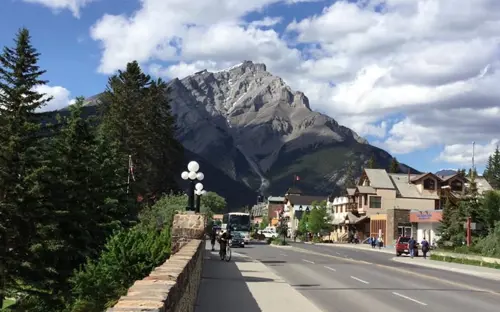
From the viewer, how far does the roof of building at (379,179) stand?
89.2 m

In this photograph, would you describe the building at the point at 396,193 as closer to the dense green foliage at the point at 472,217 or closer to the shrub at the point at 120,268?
the dense green foliage at the point at 472,217

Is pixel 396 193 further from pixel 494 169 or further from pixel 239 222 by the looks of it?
pixel 494 169

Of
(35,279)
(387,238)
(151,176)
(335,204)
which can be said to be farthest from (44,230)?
(335,204)

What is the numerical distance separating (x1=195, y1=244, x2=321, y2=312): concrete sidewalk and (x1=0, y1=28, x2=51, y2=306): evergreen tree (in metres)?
15.2

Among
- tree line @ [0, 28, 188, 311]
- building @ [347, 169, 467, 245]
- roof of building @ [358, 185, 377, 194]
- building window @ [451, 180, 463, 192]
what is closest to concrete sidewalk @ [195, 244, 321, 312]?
tree line @ [0, 28, 188, 311]

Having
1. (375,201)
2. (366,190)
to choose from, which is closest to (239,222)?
(375,201)

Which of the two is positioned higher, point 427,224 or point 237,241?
point 427,224

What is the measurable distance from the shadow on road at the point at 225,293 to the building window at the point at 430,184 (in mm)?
68745

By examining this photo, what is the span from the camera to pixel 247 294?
17.1m

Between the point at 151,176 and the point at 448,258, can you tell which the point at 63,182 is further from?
the point at 151,176

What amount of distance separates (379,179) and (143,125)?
41327 mm

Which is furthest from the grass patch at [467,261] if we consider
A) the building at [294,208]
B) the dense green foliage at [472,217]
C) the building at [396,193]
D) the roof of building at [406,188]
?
the building at [294,208]

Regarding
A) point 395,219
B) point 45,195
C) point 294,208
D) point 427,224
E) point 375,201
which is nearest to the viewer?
point 45,195

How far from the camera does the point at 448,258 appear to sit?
41.7m
